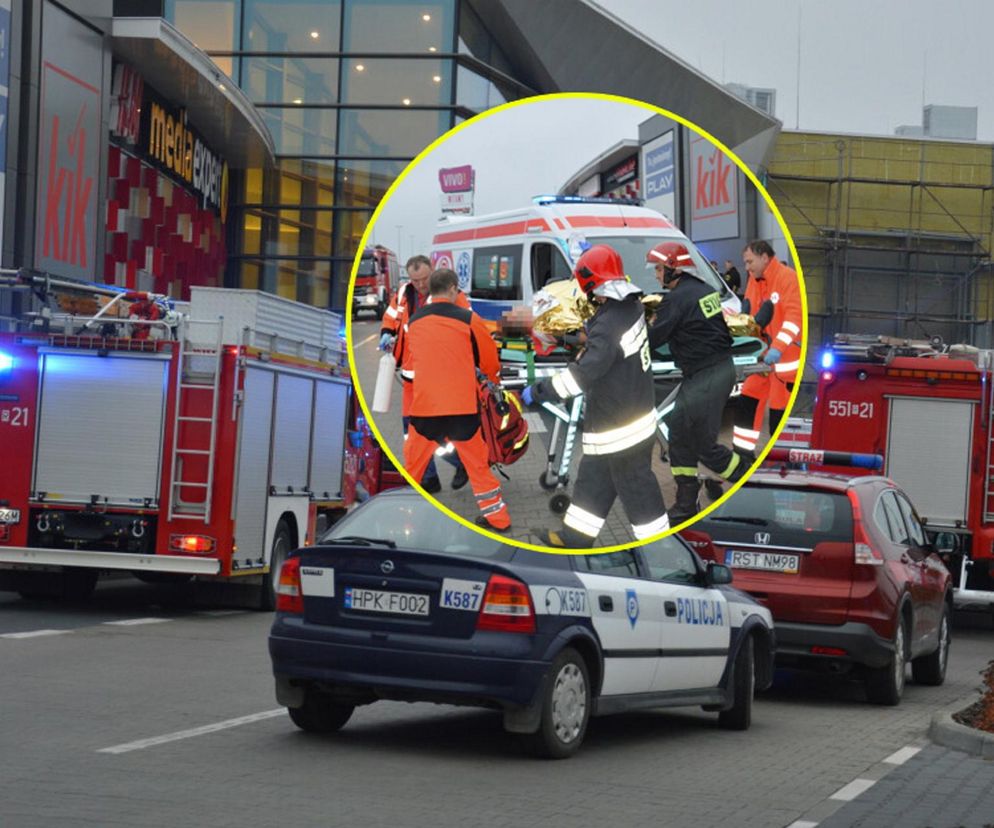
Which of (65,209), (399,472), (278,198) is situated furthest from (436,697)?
(65,209)

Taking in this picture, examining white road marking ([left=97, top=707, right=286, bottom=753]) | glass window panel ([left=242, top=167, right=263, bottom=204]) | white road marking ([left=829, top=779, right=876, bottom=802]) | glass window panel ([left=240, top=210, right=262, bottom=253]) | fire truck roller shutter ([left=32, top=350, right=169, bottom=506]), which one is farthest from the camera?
glass window panel ([left=242, top=167, right=263, bottom=204])

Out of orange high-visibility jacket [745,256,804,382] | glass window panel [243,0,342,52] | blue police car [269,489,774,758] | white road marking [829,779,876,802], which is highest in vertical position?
glass window panel [243,0,342,52]

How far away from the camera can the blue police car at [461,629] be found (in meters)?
9.13

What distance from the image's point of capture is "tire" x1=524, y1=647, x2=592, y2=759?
30.5ft

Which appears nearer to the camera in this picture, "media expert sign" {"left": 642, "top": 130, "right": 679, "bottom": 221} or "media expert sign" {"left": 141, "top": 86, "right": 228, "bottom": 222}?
"media expert sign" {"left": 642, "top": 130, "right": 679, "bottom": 221}

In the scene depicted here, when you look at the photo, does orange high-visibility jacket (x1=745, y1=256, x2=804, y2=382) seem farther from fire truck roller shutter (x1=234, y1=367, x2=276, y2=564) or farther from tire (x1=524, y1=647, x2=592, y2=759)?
fire truck roller shutter (x1=234, y1=367, x2=276, y2=564)

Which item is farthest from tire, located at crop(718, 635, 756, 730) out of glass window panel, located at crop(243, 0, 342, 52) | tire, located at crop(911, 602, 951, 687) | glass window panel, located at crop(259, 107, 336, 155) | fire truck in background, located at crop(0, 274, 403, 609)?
fire truck in background, located at crop(0, 274, 403, 609)

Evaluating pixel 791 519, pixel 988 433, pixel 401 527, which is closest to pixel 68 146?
pixel 988 433

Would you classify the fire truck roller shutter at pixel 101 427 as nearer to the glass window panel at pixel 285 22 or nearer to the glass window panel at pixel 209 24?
the glass window panel at pixel 285 22

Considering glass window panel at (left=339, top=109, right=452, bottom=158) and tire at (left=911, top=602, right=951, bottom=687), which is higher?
glass window panel at (left=339, top=109, right=452, bottom=158)

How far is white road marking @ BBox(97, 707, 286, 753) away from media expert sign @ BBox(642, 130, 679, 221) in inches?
258

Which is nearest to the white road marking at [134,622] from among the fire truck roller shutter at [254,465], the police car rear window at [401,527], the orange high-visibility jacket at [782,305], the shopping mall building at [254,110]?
the fire truck roller shutter at [254,465]

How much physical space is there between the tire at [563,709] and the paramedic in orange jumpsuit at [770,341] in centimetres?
558

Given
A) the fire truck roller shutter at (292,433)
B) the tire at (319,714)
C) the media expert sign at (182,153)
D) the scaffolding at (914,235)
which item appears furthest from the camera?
the scaffolding at (914,235)
